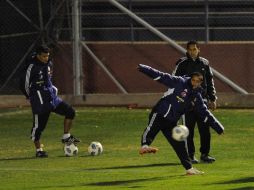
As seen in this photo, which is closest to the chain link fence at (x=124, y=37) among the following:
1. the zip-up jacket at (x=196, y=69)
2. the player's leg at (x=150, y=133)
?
the zip-up jacket at (x=196, y=69)

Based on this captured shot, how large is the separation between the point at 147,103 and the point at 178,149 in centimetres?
1238

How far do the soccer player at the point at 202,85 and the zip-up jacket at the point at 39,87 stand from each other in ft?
8.12

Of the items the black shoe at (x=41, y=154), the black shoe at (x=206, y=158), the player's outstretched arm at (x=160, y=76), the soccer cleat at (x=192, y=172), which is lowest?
the black shoe at (x=41, y=154)

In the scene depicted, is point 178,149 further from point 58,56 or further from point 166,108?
point 58,56

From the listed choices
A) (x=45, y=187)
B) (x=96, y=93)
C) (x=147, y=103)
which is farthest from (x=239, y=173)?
(x=96, y=93)

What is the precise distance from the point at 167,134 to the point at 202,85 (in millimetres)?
1695

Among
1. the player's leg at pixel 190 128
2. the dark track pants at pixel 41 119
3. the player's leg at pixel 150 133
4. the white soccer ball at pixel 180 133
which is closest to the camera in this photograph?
the white soccer ball at pixel 180 133

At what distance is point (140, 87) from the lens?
2823cm

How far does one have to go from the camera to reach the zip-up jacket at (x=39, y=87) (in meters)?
17.0

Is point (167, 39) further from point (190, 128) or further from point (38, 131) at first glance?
point (190, 128)

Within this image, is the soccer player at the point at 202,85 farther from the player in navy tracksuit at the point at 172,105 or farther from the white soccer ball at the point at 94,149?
the white soccer ball at the point at 94,149

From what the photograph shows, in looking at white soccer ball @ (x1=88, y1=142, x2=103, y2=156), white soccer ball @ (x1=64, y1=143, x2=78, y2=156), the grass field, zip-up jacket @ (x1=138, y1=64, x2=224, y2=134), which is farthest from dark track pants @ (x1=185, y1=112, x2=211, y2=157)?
white soccer ball @ (x1=64, y1=143, x2=78, y2=156)

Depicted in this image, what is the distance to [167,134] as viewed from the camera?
47.5ft

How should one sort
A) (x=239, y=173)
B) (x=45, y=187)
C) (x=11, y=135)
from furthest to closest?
(x=11, y=135) < (x=239, y=173) < (x=45, y=187)
